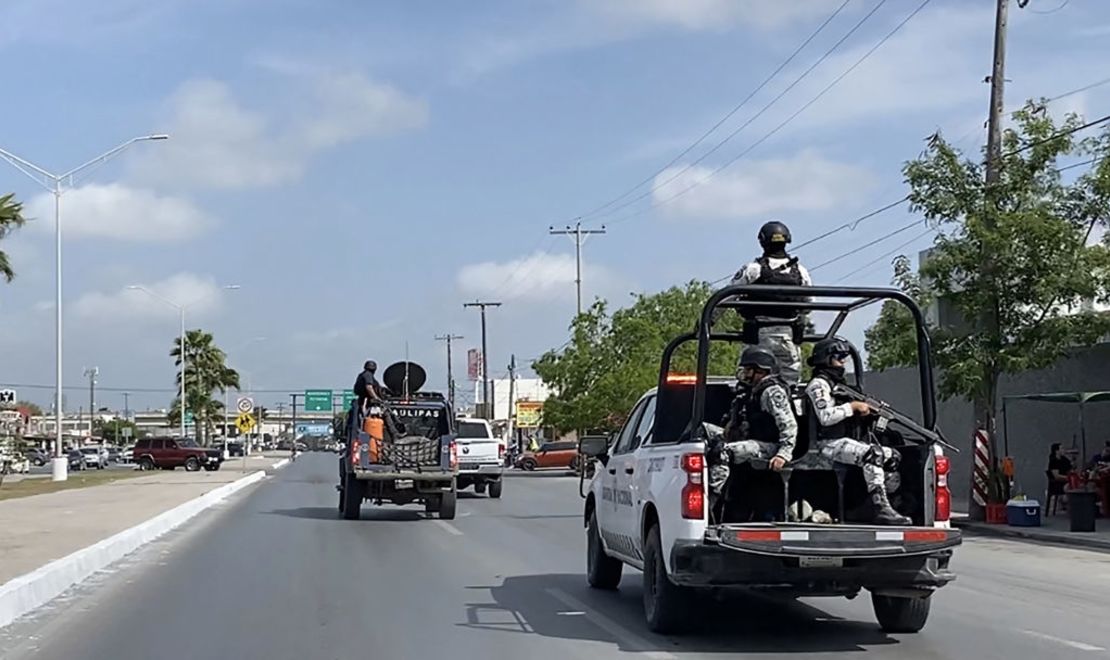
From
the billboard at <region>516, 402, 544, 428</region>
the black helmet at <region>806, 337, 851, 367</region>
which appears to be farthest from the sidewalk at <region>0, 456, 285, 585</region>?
the billboard at <region>516, 402, 544, 428</region>

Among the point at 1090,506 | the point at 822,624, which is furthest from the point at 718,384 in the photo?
the point at 1090,506

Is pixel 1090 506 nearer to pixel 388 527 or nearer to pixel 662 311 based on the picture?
pixel 388 527

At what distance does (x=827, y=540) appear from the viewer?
1005cm

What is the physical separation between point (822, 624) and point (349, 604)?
182 inches

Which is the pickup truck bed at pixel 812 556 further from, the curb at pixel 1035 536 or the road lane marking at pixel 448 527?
the road lane marking at pixel 448 527

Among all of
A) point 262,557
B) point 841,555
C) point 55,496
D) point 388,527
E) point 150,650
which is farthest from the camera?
point 55,496

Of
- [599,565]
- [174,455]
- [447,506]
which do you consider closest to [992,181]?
[447,506]

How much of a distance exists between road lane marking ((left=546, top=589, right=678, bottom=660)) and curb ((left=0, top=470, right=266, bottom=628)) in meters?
5.05

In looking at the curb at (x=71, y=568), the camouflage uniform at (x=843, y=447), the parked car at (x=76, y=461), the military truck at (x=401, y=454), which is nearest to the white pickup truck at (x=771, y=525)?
the camouflage uniform at (x=843, y=447)

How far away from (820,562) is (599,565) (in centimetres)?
453

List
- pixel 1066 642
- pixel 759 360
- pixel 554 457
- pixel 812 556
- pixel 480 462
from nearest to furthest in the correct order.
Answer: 1. pixel 812 556
2. pixel 1066 642
3. pixel 759 360
4. pixel 480 462
5. pixel 554 457

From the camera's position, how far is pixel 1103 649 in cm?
1049

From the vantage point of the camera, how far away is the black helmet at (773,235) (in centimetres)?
1177

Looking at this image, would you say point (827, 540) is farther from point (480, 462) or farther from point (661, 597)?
point (480, 462)
